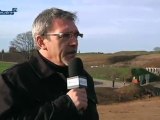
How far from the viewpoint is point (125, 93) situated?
1134 inches

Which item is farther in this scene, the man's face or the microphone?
the man's face

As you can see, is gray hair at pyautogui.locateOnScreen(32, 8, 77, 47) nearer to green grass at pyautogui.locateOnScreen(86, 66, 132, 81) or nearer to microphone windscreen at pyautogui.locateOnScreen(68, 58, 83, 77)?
microphone windscreen at pyautogui.locateOnScreen(68, 58, 83, 77)

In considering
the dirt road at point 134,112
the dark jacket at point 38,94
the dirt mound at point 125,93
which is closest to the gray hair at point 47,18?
the dark jacket at point 38,94

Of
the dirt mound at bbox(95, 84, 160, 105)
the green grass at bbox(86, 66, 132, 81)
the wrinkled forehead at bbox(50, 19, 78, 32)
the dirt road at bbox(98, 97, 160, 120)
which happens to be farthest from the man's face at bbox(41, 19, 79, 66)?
the green grass at bbox(86, 66, 132, 81)

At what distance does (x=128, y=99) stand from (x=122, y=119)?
404 inches

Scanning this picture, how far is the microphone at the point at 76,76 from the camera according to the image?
3205 millimetres

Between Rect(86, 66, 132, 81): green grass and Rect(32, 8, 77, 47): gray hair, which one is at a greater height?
Rect(32, 8, 77, 47): gray hair

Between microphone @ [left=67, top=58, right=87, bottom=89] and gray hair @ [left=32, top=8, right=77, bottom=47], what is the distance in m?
0.43

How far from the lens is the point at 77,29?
370 centimetres

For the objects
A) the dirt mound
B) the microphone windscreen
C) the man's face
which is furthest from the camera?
the dirt mound

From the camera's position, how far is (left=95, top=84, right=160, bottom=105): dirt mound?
27172 millimetres

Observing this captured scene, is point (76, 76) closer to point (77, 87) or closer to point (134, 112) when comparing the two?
point (77, 87)

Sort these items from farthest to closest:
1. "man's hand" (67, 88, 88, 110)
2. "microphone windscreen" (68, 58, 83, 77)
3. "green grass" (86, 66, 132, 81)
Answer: "green grass" (86, 66, 132, 81) < "microphone windscreen" (68, 58, 83, 77) < "man's hand" (67, 88, 88, 110)

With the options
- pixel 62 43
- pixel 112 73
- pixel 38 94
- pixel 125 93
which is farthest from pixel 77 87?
pixel 112 73
